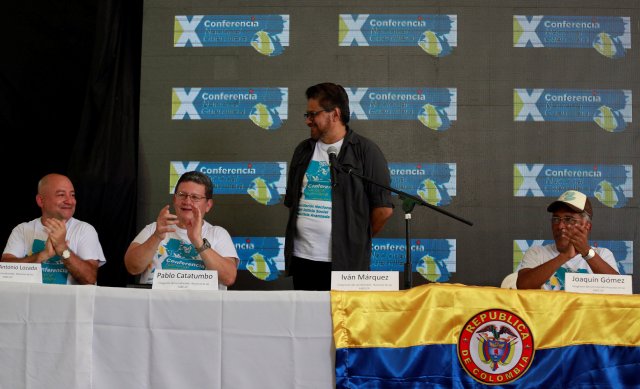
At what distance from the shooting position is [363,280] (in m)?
2.22

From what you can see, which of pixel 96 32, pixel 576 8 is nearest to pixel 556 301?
pixel 576 8

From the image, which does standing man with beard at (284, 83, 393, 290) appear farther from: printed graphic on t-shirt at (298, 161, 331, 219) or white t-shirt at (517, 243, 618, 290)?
white t-shirt at (517, 243, 618, 290)

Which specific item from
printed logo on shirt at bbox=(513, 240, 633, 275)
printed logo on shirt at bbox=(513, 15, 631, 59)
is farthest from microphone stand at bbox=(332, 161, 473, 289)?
printed logo on shirt at bbox=(513, 15, 631, 59)

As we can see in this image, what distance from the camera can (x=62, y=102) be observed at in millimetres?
4707

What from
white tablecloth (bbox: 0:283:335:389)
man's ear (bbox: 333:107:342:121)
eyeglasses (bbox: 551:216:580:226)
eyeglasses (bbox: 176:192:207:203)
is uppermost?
man's ear (bbox: 333:107:342:121)

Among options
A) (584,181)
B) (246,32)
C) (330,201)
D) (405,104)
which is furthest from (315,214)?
(584,181)

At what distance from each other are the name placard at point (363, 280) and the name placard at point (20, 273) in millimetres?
1029

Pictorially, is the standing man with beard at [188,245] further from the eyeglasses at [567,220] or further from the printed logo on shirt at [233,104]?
the eyeglasses at [567,220]

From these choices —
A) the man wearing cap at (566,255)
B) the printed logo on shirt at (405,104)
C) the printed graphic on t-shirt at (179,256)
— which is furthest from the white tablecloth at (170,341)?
the printed logo on shirt at (405,104)

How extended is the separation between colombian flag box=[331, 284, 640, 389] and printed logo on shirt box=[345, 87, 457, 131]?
7.60ft

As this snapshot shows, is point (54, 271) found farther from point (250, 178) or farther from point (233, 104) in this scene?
point (233, 104)

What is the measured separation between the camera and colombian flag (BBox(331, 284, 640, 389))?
204 cm

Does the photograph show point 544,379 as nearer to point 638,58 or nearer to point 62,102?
point 638,58

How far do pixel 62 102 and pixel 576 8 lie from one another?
3378 mm
